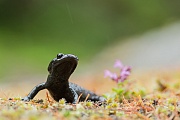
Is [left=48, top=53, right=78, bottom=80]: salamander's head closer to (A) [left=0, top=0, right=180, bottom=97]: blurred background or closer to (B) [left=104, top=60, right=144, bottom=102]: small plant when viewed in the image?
(B) [left=104, top=60, right=144, bottom=102]: small plant

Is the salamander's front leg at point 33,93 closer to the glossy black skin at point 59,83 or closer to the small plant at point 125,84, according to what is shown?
the glossy black skin at point 59,83

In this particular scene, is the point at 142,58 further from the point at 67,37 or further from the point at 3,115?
the point at 3,115

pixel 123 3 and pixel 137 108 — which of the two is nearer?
pixel 137 108

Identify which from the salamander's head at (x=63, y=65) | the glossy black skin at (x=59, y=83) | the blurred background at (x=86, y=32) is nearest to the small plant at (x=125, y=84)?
the glossy black skin at (x=59, y=83)

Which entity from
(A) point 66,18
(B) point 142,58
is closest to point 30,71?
(B) point 142,58

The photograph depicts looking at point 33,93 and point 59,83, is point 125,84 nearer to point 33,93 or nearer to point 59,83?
point 59,83

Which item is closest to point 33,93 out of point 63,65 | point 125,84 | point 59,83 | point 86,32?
point 59,83

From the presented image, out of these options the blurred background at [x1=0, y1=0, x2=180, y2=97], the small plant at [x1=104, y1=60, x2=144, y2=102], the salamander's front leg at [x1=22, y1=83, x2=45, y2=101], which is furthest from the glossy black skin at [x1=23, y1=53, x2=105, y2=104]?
the blurred background at [x1=0, y1=0, x2=180, y2=97]
